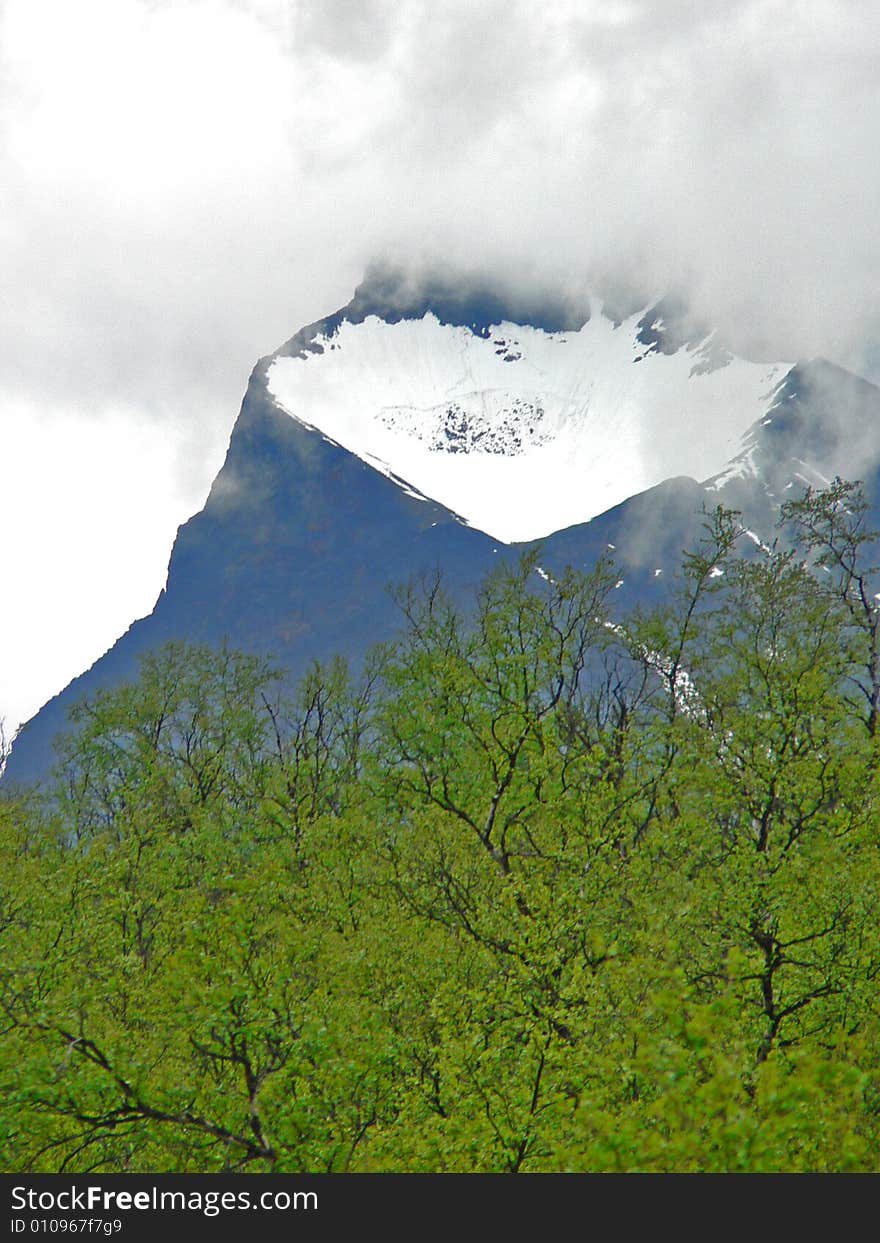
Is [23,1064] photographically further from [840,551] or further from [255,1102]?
[840,551]

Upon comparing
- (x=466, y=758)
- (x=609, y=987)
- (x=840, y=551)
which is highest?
(x=840, y=551)

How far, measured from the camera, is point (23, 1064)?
66.3 feet

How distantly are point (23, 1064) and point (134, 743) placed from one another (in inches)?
1221

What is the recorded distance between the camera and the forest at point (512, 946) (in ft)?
59.0

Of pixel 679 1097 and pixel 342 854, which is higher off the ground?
pixel 342 854

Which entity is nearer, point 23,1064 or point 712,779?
point 23,1064

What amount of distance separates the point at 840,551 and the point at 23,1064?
115ft

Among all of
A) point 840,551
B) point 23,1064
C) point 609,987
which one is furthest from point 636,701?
point 23,1064

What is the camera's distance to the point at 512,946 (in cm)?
2566

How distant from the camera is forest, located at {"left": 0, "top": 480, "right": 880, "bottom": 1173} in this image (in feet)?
59.0

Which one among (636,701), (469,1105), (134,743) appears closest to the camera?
(469,1105)
